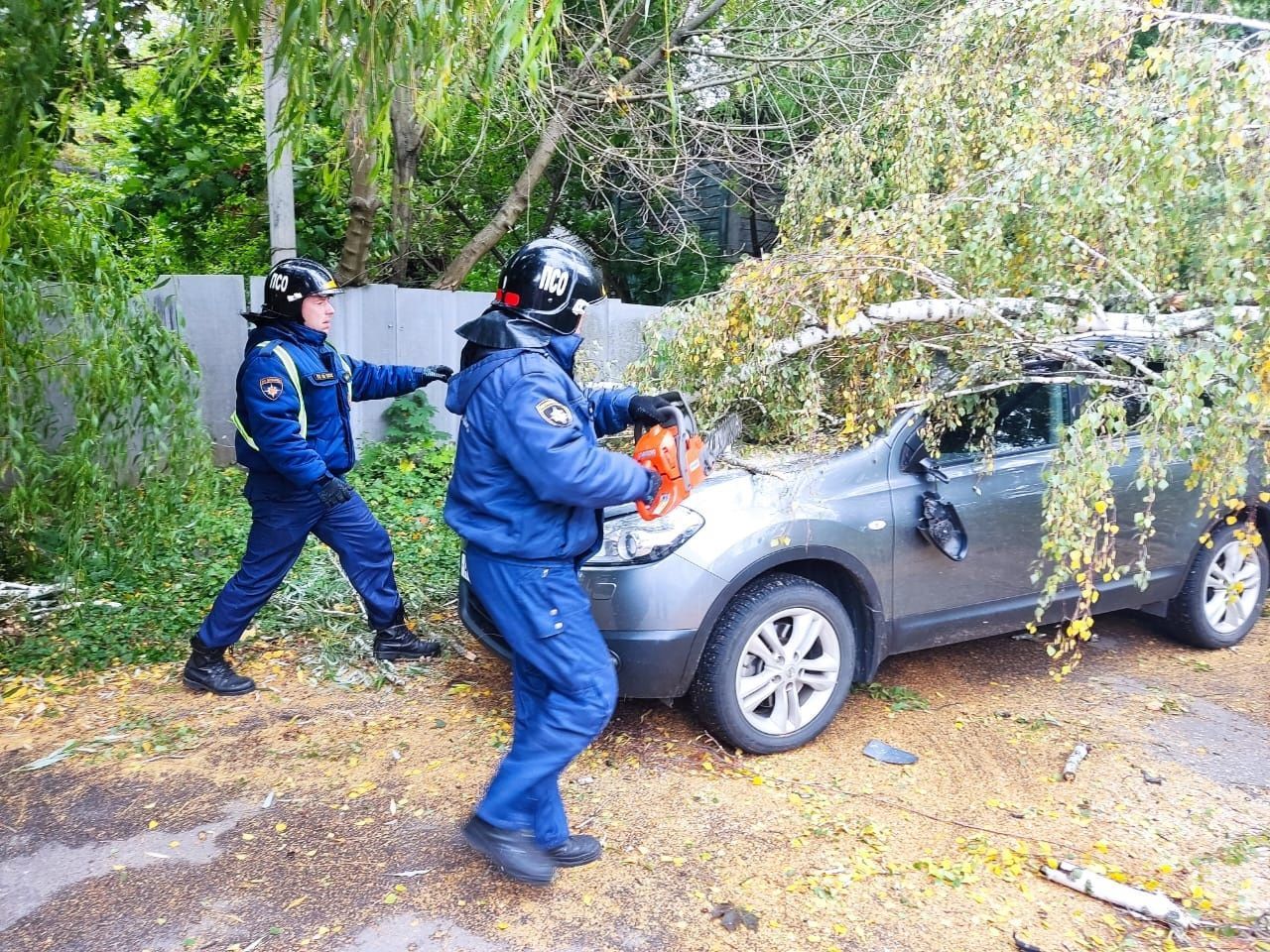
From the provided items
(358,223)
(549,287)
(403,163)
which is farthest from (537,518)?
(403,163)

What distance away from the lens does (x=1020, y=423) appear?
4562 mm

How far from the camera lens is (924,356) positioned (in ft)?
12.8

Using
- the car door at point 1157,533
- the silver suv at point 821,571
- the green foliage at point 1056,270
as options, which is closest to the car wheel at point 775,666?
the silver suv at point 821,571

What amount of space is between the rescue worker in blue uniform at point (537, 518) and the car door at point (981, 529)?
1.53 metres

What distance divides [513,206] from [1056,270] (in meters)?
6.02

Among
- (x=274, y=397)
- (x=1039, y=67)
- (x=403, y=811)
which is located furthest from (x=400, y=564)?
(x=1039, y=67)

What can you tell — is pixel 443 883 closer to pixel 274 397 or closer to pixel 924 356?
pixel 274 397

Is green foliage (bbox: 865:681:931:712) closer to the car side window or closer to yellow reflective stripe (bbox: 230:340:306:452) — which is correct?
the car side window

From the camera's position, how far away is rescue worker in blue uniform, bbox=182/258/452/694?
13.9 ft

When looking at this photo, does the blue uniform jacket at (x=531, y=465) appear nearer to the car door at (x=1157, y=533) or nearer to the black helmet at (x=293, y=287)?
the black helmet at (x=293, y=287)

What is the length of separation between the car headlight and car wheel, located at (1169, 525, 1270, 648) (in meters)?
2.82

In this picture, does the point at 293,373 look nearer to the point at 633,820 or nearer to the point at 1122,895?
the point at 633,820

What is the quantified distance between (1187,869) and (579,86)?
22.9 feet

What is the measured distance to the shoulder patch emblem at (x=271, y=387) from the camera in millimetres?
4211
